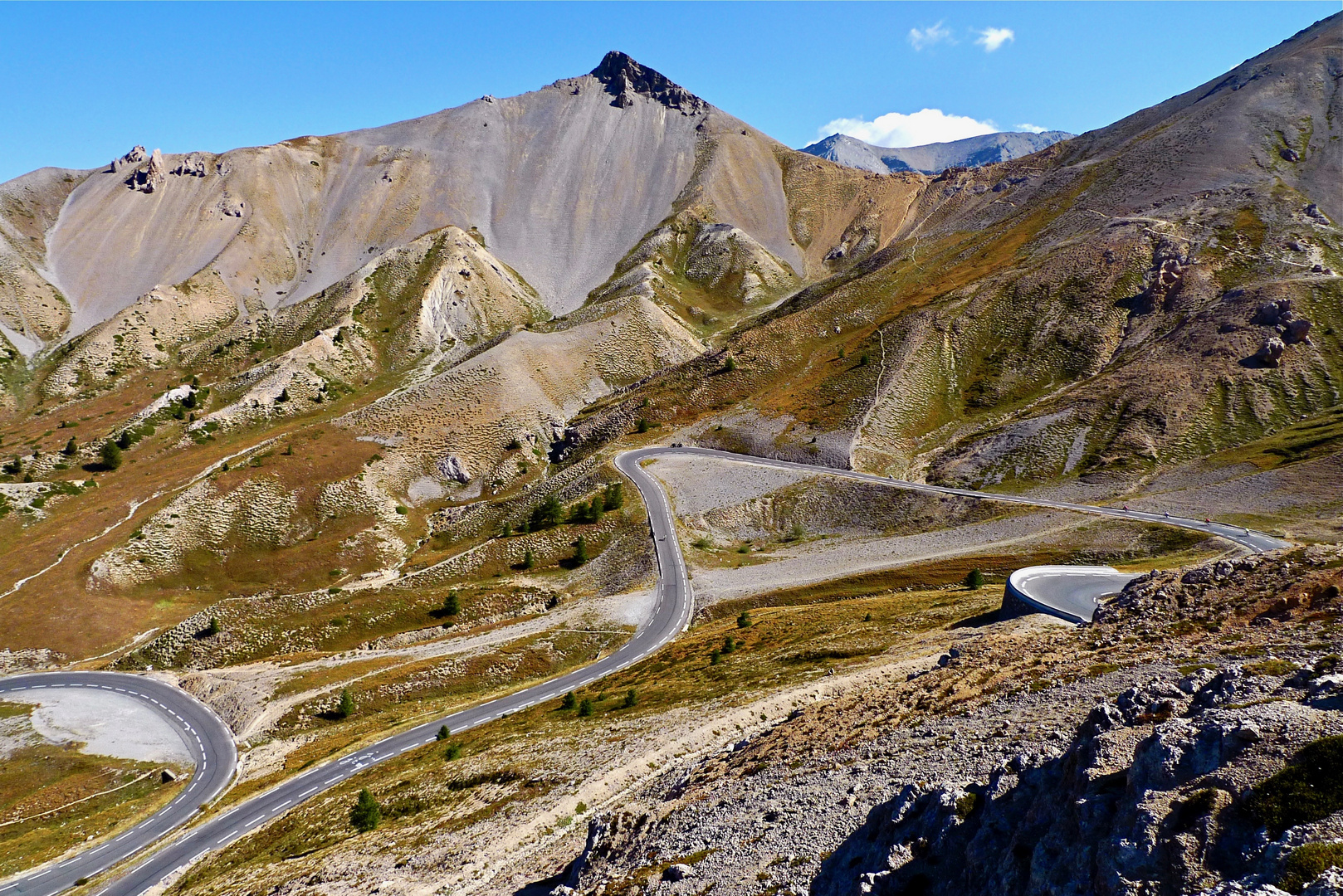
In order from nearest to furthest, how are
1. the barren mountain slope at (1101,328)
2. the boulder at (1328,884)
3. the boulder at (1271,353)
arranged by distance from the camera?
the boulder at (1328,884) < the barren mountain slope at (1101,328) < the boulder at (1271,353)

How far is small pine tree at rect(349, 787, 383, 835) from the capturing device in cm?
3331

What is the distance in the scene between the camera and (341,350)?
156 metres

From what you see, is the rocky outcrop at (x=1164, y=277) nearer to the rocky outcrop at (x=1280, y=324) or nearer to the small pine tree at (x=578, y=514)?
the rocky outcrop at (x=1280, y=324)

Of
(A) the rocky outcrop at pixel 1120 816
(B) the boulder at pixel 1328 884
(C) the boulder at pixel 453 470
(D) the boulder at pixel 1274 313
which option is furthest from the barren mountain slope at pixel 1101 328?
(B) the boulder at pixel 1328 884

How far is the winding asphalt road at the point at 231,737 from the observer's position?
3866 cm

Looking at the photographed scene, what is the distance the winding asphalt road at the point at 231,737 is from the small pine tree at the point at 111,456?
202ft

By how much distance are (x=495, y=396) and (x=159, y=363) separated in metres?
101

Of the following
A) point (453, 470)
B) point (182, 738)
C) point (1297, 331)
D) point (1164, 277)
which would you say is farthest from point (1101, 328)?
point (182, 738)

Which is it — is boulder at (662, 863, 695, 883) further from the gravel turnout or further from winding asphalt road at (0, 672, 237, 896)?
the gravel turnout

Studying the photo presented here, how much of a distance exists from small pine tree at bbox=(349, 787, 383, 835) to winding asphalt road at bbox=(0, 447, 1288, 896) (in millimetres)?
10836

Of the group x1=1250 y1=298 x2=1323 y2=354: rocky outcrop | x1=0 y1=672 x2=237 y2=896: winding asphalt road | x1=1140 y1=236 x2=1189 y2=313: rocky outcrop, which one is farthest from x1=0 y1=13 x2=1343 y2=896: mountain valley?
x1=0 y1=672 x2=237 y2=896: winding asphalt road

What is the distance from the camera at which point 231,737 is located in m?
54.2

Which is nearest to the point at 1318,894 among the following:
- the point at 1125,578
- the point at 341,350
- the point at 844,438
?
the point at 1125,578

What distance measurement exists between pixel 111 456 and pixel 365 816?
116113 millimetres
